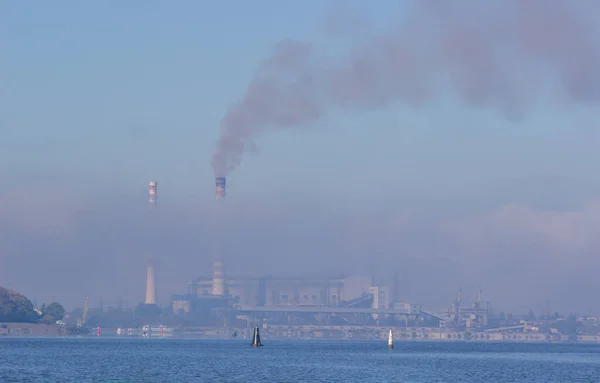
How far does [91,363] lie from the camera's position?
140 m

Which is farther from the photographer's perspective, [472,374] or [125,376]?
[472,374]

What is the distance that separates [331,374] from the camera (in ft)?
391

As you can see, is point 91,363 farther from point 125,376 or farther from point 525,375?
point 525,375

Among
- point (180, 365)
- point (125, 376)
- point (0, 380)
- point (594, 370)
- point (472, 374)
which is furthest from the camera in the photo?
point (594, 370)

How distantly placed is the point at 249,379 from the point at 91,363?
3976 cm

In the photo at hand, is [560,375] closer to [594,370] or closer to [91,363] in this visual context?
[594,370]

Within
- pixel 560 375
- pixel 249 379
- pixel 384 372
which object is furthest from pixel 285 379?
pixel 560 375

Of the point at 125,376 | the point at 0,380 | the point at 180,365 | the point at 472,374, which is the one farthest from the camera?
the point at 180,365

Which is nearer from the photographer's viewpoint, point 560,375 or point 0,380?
point 0,380

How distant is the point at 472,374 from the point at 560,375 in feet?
37.2

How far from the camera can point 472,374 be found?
128 metres

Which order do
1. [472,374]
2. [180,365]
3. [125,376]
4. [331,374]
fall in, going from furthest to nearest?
[180,365] → [472,374] → [331,374] → [125,376]

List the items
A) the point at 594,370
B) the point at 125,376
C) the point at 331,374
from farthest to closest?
the point at 594,370, the point at 331,374, the point at 125,376

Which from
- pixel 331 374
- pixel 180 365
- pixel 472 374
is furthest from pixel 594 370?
pixel 180 365
